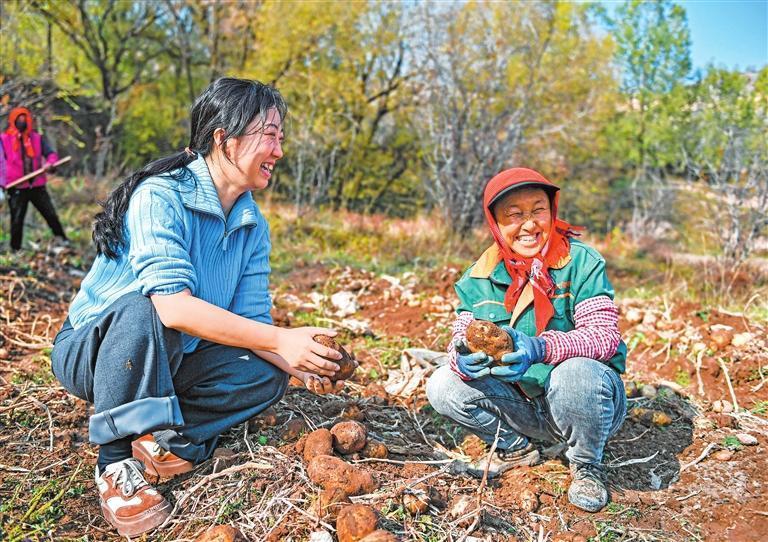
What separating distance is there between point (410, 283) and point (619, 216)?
56.5ft

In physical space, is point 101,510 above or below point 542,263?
below

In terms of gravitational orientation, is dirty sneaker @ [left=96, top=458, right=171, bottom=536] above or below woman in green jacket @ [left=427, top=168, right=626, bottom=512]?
below

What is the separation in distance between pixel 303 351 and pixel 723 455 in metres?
1.70

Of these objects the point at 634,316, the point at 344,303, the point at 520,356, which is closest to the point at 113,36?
the point at 344,303

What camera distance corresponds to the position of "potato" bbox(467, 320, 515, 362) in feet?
6.25

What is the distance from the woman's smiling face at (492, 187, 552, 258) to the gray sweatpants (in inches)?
38.6

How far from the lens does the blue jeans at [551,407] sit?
1.95m

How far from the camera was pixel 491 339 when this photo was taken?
1.91 metres

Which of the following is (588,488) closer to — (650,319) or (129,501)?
(129,501)

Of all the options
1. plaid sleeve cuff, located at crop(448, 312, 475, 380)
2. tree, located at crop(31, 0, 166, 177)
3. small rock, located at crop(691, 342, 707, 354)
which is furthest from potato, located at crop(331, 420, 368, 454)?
tree, located at crop(31, 0, 166, 177)

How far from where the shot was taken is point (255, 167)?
200 cm

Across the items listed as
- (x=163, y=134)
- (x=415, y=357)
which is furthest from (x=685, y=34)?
(x=415, y=357)

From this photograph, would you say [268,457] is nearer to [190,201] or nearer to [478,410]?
[478,410]

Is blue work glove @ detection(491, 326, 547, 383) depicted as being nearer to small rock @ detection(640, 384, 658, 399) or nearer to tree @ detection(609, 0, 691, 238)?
small rock @ detection(640, 384, 658, 399)
